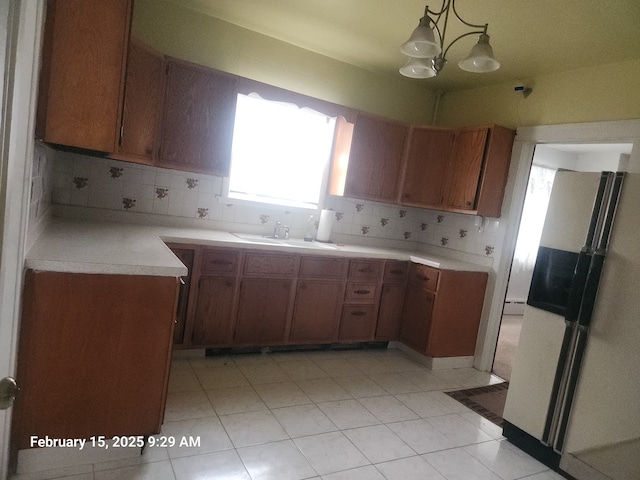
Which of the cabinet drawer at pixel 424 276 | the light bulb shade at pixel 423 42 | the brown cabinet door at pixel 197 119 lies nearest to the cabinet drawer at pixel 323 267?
the cabinet drawer at pixel 424 276

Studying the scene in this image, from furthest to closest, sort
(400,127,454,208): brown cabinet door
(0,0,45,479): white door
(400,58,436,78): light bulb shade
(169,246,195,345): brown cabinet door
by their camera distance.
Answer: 1. (400,127,454,208): brown cabinet door
2. (169,246,195,345): brown cabinet door
3. (400,58,436,78): light bulb shade
4. (0,0,45,479): white door

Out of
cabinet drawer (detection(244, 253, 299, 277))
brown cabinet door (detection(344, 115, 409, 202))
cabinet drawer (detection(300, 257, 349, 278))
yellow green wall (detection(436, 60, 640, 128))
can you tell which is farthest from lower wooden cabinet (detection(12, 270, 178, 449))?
yellow green wall (detection(436, 60, 640, 128))

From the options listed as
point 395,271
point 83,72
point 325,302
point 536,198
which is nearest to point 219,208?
point 325,302

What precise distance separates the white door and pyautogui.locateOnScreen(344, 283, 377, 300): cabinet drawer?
7.72ft

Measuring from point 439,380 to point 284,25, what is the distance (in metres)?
2.99

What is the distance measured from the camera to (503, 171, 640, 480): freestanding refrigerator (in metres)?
1.90

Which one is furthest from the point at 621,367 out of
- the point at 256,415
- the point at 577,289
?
the point at 256,415

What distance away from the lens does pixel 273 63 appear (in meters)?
3.31

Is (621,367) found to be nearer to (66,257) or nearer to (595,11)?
(595,11)

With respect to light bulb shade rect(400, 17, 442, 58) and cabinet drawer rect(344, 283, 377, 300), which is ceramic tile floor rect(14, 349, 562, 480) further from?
light bulb shade rect(400, 17, 442, 58)

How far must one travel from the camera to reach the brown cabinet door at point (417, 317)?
3387 millimetres

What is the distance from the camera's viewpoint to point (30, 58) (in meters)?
1.13

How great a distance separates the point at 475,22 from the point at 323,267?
1986 mm

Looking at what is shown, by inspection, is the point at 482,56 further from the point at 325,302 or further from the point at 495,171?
the point at 325,302
